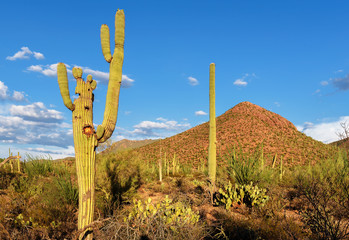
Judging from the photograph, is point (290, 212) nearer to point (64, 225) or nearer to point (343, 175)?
point (343, 175)

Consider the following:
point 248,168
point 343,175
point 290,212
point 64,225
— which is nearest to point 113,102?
point 64,225

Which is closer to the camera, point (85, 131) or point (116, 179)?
point (85, 131)

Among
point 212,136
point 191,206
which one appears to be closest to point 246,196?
point 191,206

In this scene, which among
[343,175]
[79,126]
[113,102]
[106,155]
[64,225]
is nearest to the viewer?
[79,126]

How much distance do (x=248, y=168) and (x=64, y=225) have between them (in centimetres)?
555

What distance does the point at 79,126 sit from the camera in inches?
173

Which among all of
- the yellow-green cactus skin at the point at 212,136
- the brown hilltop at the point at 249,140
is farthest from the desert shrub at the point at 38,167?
the brown hilltop at the point at 249,140

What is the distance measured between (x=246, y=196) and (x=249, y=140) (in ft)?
116

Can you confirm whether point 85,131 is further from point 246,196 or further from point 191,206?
point 246,196

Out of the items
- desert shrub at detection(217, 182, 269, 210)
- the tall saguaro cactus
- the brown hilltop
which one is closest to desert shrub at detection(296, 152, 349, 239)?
desert shrub at detection(217, 182, 269, 210)

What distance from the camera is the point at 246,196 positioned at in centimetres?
739

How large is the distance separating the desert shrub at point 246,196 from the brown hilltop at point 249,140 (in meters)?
28.7

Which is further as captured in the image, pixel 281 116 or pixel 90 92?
pixel 281 116

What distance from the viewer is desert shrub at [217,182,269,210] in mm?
6949
